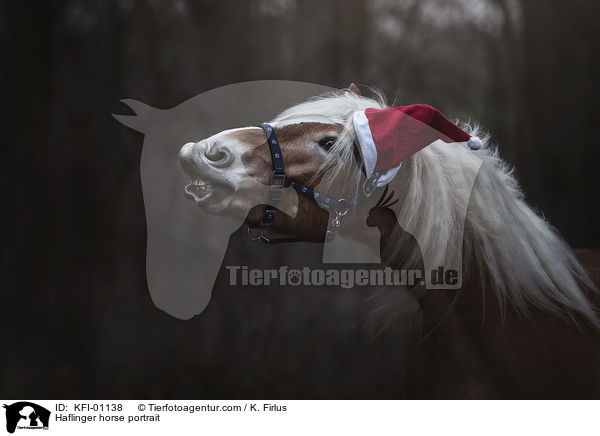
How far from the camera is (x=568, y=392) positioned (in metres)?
1.46

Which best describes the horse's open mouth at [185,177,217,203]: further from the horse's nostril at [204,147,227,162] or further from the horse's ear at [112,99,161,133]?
the horse's ear at [112,99,161,133]

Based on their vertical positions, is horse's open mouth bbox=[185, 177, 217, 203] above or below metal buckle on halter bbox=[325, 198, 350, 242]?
above

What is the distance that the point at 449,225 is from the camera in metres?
1.46

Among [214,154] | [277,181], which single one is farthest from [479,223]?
[214,154]

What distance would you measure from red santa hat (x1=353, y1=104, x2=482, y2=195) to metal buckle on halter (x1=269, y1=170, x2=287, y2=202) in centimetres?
27

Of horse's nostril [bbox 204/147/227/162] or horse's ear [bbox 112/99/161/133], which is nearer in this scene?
horse's nostril [bbox 204/147/227/162]

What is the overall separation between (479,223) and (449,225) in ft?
0.38

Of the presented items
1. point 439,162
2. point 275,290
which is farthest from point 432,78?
point 439,162

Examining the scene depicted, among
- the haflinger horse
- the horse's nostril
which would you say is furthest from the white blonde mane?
the horse's nostril

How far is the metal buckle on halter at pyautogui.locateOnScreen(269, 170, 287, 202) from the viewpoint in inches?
57.8

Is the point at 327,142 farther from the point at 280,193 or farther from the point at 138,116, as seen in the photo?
the point at 138,116

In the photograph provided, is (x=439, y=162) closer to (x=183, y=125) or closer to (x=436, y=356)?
(x=436, y=356)

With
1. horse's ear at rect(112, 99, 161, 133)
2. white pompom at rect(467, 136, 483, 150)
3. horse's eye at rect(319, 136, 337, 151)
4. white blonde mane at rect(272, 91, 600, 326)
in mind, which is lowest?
white blonde mane at rect(272, 91, 600, 326)
